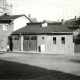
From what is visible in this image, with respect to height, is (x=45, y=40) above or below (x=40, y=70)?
above

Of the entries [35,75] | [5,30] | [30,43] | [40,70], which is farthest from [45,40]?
[35,75]

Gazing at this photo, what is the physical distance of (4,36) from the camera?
46.4 meters

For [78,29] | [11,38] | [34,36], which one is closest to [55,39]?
[34,36]

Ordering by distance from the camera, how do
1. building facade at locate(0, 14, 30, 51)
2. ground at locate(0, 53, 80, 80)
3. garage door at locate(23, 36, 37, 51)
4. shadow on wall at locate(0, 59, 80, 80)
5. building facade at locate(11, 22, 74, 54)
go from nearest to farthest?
shadow on wall at locate(0, 59, 80, 80) → ground at locate(0, 53, 80, 80) → building facade at locate(11, 22, 74, 54) → garage door at locate(23, 36, 37, 51) → building facade at locate(0, 14, 30, 51)

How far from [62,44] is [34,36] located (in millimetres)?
5987

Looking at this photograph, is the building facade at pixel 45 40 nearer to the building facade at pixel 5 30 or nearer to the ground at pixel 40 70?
the building facade at pixel 5 30

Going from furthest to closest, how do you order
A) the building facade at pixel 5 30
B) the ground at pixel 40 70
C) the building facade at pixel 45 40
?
the building facade at pixel 5 30 → the building facade at pixel 45 40 → the ground at pixel 40 70

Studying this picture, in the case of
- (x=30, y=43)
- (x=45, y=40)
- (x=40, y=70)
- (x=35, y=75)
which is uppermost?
(x=45, y=40)

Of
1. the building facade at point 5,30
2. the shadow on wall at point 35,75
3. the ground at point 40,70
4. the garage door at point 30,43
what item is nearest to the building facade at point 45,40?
the garage door at point 30,43

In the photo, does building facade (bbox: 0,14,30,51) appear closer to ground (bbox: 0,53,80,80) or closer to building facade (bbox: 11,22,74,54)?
building facade (bbox: 11,22,74,54)

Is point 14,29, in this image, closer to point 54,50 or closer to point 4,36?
point 4,36

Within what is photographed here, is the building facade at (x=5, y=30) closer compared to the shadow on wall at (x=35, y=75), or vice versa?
the shadow on wall at (x=35, y=75)

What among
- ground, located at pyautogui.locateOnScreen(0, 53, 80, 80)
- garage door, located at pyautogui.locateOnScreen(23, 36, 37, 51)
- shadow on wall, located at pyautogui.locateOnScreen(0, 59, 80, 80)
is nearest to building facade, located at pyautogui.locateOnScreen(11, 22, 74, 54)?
garage door, located at pyautogui.locateOnScreen(23, 36, 37, 51)

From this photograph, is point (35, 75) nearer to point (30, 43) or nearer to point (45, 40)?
point (45, 40)
